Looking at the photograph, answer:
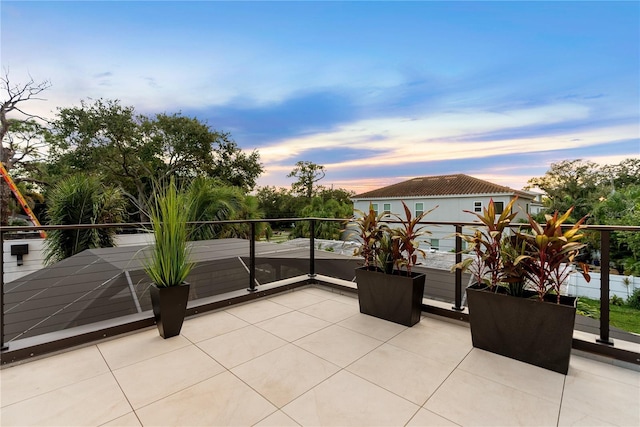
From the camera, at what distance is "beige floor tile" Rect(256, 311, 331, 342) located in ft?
8.52

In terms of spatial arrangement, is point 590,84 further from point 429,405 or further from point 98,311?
point 98,311

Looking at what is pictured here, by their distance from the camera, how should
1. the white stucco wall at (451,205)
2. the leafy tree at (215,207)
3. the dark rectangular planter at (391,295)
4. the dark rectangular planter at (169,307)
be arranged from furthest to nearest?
the white stucco wall at (451,205) < the leafy tree at (215,207) < the dark rectangular planter at (391,295) < the dark rectangular planter at (169,307)

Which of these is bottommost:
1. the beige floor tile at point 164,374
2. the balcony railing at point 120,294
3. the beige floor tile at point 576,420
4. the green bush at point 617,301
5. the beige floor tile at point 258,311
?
the green bush at point 617,301

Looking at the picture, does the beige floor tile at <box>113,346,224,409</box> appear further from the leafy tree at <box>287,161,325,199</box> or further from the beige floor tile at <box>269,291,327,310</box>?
the leafy tree at <box>287,161,325,199</box>

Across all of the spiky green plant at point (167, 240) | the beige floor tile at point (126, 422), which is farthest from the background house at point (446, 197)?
the beige floor tile at point (126, 422)

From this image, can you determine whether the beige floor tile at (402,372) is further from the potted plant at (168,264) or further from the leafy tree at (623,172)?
the leafy tree at (623,172)

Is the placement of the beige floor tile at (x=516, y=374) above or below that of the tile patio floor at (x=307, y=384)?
above

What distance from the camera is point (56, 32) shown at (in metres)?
5.73

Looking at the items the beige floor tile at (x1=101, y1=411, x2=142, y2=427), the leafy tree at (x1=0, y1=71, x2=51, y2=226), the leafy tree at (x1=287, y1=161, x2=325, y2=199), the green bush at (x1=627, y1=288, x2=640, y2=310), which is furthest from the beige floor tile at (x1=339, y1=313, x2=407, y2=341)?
the leafy tree at (x1=287, y1=161, x2=325, y2=199)

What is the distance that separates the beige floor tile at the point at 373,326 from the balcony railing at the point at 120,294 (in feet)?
1.71

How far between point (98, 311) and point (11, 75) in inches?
586

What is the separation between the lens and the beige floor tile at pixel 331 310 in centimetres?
301

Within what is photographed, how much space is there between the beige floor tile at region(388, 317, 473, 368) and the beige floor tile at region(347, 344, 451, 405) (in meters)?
0.10

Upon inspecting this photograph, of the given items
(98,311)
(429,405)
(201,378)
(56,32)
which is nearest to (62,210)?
(56,32)
